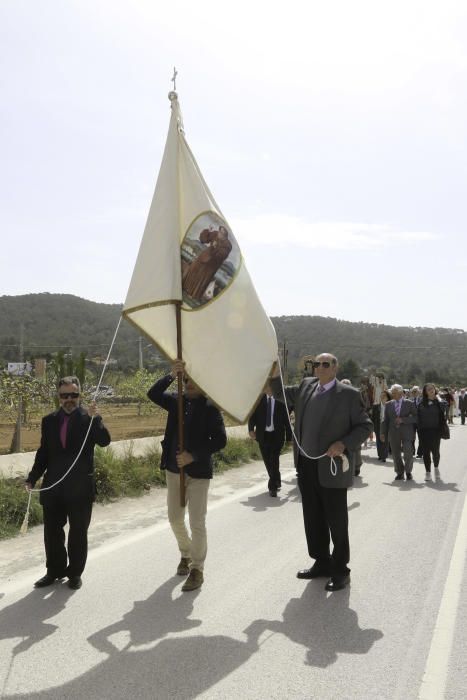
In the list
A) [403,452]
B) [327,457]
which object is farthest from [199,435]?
[403,452]

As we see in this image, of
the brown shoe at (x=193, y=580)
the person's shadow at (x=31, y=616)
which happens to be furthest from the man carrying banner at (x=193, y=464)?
the person's shadow at (x=31, y=616)

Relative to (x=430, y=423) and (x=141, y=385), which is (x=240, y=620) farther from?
(x=141, y=385)

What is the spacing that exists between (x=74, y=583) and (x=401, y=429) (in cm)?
867

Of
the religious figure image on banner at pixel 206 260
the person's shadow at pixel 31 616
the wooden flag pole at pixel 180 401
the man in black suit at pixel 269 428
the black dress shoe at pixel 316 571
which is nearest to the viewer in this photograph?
the person's shadow at pixel 31 616

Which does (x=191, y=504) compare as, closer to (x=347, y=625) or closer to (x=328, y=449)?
(x=328, y=449)

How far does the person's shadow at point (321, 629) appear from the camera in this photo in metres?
4.32

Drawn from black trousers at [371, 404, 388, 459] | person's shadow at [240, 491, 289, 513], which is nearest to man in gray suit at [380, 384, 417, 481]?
black trousers at [371, 404, 388, 459]

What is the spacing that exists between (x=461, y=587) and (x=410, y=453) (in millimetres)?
6952

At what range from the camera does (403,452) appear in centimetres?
1274

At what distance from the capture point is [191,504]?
5.73 m

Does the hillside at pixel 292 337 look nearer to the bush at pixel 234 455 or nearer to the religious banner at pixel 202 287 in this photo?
the bush at pixel 234 455

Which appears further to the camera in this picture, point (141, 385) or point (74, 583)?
point (141, 385)

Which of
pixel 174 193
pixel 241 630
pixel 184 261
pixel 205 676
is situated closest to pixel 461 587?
pixel 241 630

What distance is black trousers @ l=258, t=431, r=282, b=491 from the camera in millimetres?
10438
